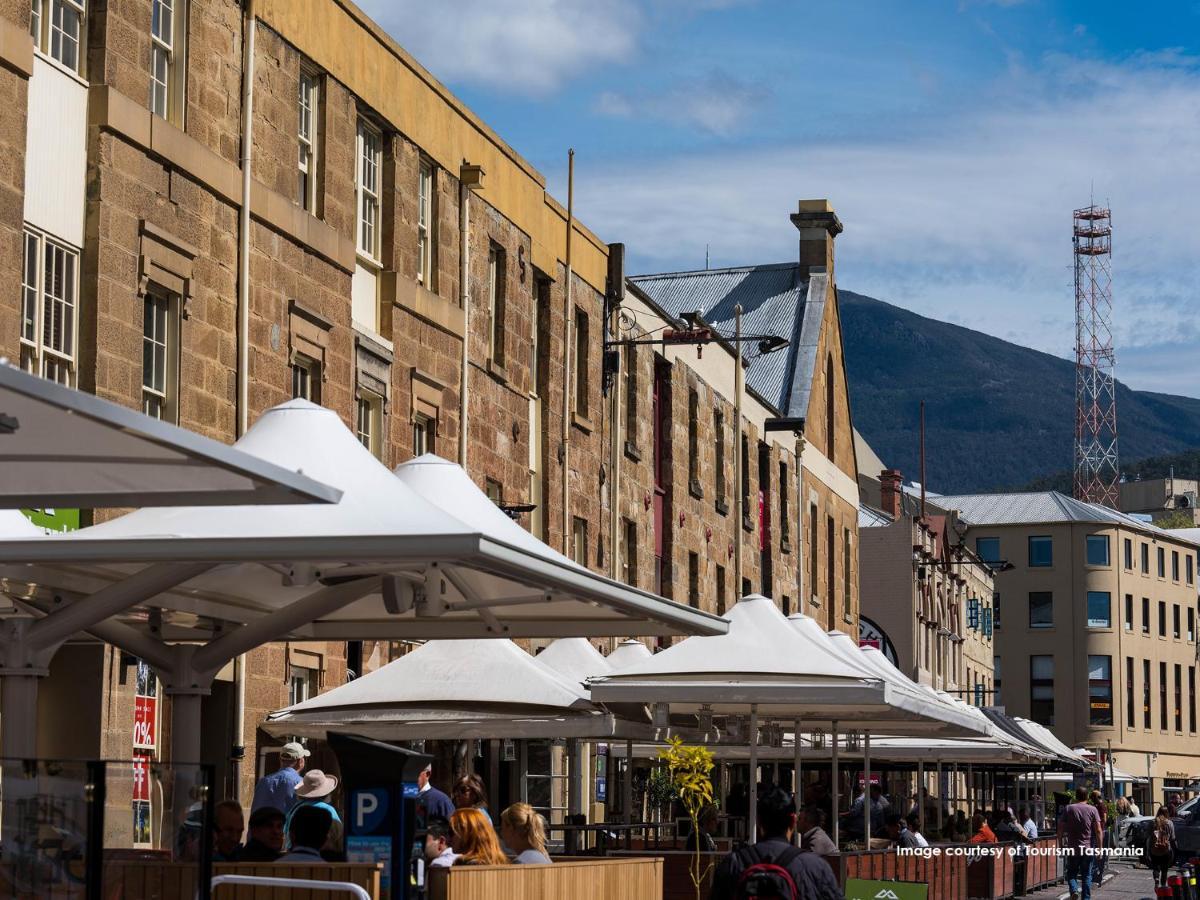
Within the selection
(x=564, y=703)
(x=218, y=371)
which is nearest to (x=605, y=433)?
(x=218, y=371)

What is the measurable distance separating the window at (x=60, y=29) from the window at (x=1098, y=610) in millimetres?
90596

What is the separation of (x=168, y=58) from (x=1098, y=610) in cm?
8929

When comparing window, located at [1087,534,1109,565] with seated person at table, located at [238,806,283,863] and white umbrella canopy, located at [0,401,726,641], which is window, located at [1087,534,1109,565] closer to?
white umbrella canopy, located at [0,401,726,641]

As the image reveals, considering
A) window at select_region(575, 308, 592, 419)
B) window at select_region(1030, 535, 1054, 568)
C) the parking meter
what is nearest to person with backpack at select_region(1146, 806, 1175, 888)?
window at select_region(575, 308, 592, 419)

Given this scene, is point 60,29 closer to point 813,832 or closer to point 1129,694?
point 813,832

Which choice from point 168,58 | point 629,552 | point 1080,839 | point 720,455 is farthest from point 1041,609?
point 168,58

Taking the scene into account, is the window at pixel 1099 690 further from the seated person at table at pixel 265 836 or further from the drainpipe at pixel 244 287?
the seated person at table at pixel 265 836

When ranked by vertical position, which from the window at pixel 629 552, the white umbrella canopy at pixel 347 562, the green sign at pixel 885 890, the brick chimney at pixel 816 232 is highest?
the brick chimney at pixel 816 232

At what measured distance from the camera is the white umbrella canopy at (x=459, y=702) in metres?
17.2

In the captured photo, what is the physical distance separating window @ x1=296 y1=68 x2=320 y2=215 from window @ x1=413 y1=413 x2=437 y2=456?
3.58 m

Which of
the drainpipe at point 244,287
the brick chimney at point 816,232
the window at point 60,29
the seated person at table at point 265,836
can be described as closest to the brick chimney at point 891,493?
the brick chimney at point 816,232

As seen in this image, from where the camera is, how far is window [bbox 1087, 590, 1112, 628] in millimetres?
103812

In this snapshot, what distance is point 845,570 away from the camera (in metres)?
54.4

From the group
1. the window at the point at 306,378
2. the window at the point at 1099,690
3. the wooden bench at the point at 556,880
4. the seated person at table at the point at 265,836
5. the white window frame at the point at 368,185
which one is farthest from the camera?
the window at the point at 1099,690
